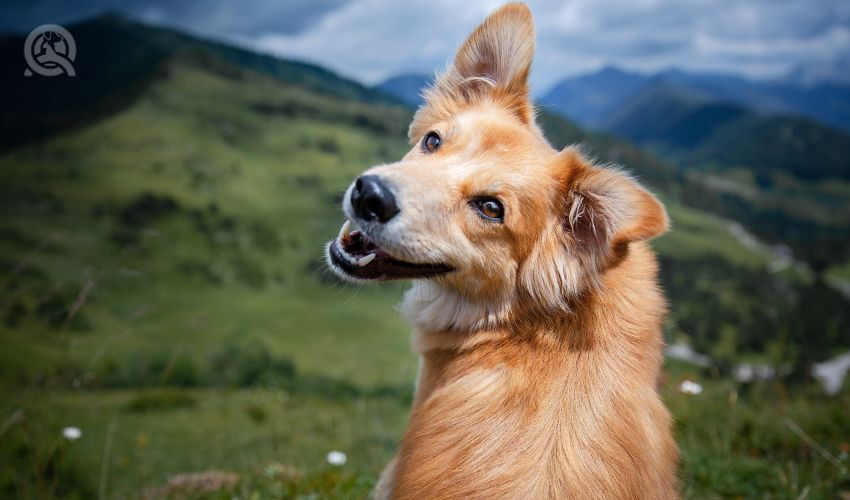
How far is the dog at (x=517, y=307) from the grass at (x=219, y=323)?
1248 millimetres

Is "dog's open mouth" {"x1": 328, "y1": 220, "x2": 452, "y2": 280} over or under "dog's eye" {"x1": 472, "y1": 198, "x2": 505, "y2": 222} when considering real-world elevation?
under

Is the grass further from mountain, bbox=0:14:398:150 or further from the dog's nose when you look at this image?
mountain, bbox=0:14:398:150

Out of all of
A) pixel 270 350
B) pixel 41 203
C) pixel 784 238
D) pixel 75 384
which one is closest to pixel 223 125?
pixel 41 203

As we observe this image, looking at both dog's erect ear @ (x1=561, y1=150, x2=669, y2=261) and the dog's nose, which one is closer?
dog's erect ear @ (x1=561, y1=150, x2=669, y2=261)

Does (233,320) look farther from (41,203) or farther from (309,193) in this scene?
(309,193)

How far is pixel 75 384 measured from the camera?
17.4 feet

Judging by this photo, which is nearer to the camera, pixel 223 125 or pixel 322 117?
pixel 223 125

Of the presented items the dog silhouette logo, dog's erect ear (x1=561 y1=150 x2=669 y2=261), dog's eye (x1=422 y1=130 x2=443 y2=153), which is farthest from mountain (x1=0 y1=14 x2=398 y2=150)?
dog's erect ear (x1=561 y1=150 x2=669 y2=261)

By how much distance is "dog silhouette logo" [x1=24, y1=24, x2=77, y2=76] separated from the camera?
7.28m

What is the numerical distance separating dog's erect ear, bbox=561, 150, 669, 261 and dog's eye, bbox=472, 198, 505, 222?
0.47 m

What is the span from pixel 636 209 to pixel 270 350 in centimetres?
4719

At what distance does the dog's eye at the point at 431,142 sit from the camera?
14.8 feet

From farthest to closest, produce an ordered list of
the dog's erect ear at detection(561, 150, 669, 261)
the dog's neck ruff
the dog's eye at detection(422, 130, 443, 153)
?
the dog's eye at detection(422, 130, 443, 153) → the dog's neck ruff → the dog's erect ear at detection(561, 150, 669, 261)

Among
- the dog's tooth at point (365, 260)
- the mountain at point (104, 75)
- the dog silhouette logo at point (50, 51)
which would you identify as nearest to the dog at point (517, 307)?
the dog's tooth at point (365, 260)
